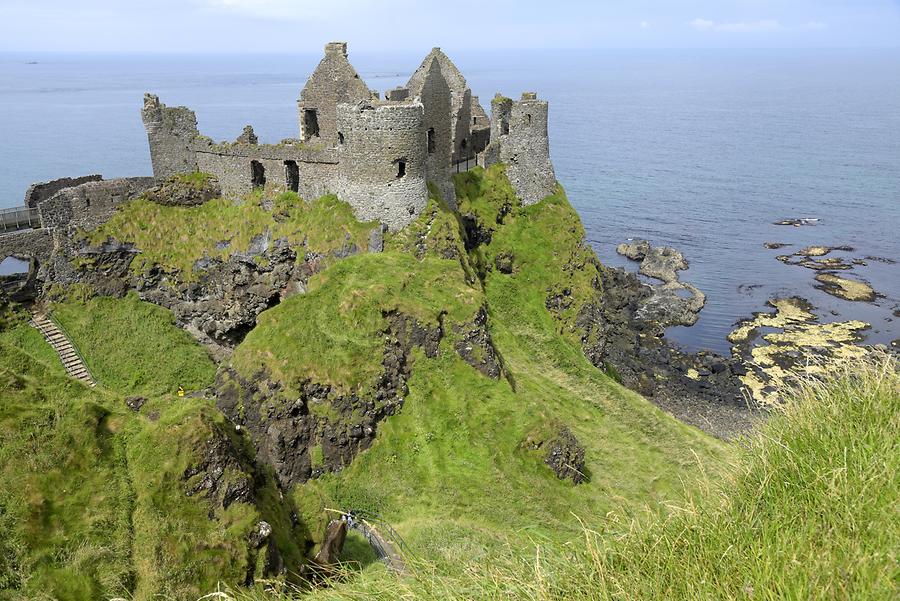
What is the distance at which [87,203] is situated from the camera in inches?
1576

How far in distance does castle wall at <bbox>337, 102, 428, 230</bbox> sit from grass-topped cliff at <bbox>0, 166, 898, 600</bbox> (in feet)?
3.57

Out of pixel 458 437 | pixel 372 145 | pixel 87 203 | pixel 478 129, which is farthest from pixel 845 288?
pixel 87 203

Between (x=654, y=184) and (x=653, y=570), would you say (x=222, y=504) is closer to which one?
(x=653, y=570)

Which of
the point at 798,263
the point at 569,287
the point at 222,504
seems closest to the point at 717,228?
the point at 798,263

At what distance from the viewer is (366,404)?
2767 centimetres

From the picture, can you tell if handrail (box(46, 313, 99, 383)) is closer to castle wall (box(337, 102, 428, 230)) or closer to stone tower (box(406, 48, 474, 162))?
castle wall (box(337, 102, 428, 230))

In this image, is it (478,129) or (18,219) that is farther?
(478,129)

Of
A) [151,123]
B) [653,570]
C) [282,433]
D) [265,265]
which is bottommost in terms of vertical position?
[282,433]

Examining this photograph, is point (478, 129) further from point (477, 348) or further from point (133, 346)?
point (133, 346)

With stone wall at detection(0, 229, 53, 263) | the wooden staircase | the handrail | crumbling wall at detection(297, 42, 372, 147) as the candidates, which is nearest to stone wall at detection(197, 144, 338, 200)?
crumbling wall at detection(297, 42, 372, 147)

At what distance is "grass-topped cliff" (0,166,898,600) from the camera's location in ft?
32.6

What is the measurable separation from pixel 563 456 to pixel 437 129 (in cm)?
2282

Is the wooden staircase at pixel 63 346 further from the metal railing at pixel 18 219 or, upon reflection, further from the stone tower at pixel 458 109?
the stone tower at pixel 458 109

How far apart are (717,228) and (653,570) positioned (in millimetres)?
99023
